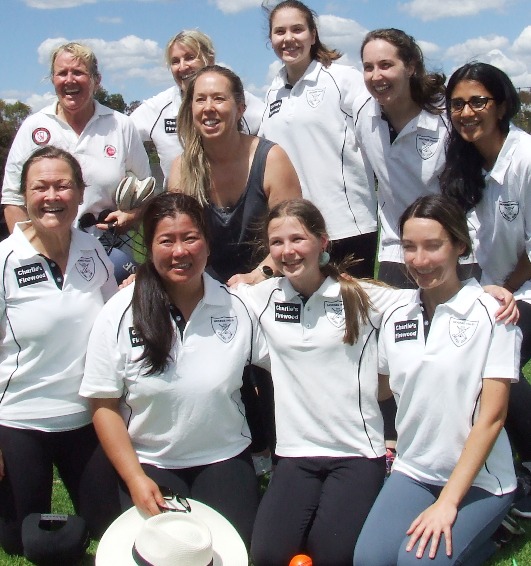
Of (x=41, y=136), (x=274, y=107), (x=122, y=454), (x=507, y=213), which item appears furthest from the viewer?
(x=274, y=107)

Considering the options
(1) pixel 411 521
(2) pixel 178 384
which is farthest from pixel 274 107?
(1) pixel 411 521

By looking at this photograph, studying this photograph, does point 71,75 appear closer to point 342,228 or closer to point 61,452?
point 342,228

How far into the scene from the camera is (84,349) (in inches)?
158

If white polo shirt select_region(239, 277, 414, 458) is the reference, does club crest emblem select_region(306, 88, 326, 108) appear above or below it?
above

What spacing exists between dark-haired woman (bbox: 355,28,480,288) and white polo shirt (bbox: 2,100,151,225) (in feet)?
5.60

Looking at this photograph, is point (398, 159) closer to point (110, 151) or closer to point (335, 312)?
point (335, 312)

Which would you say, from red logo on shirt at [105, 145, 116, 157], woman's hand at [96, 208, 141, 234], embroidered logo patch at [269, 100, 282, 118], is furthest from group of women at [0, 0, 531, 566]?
embroidered logo patch at [269, 100, 282, 118]

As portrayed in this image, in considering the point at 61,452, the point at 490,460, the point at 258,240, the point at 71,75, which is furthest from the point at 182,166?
the point at 490,460

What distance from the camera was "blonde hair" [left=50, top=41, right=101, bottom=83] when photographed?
16.5 ft

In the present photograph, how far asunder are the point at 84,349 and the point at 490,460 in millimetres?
2129

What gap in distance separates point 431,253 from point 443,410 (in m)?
0.75

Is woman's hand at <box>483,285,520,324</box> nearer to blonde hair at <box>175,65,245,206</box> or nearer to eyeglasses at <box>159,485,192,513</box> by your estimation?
eyeglasses at <box>159,485,192,513</box>

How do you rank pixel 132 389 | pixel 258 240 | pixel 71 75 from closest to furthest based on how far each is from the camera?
pixel 132 389, pixel 258 240, pixel 71 75

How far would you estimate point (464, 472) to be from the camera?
3.41m
